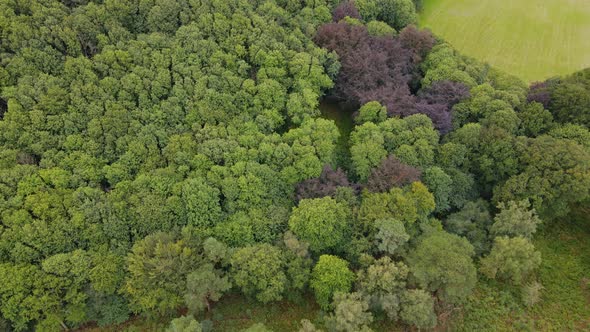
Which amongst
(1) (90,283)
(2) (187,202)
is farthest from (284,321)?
(1) (90,283)

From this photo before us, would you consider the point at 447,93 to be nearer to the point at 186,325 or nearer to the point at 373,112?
the point at 373,112

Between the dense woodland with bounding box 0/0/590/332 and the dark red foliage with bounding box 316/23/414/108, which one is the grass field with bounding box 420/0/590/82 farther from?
the dark red foliage with bounding box 316/23/414/108

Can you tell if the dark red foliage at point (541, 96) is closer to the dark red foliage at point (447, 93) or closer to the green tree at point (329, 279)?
the dark red foliage at point (447, 93)

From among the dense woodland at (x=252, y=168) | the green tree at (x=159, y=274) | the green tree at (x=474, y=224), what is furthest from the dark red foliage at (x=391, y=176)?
the green tree at (x=159, y=274)

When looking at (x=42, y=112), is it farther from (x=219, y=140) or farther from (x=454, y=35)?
(x=454, y=35)

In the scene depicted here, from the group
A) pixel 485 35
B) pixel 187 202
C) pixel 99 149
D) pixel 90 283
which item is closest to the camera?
pixel 90 283

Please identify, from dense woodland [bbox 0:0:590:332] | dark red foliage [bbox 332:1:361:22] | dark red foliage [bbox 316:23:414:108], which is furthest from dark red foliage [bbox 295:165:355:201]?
dark red foliage [bbox 332:1:361:22]
